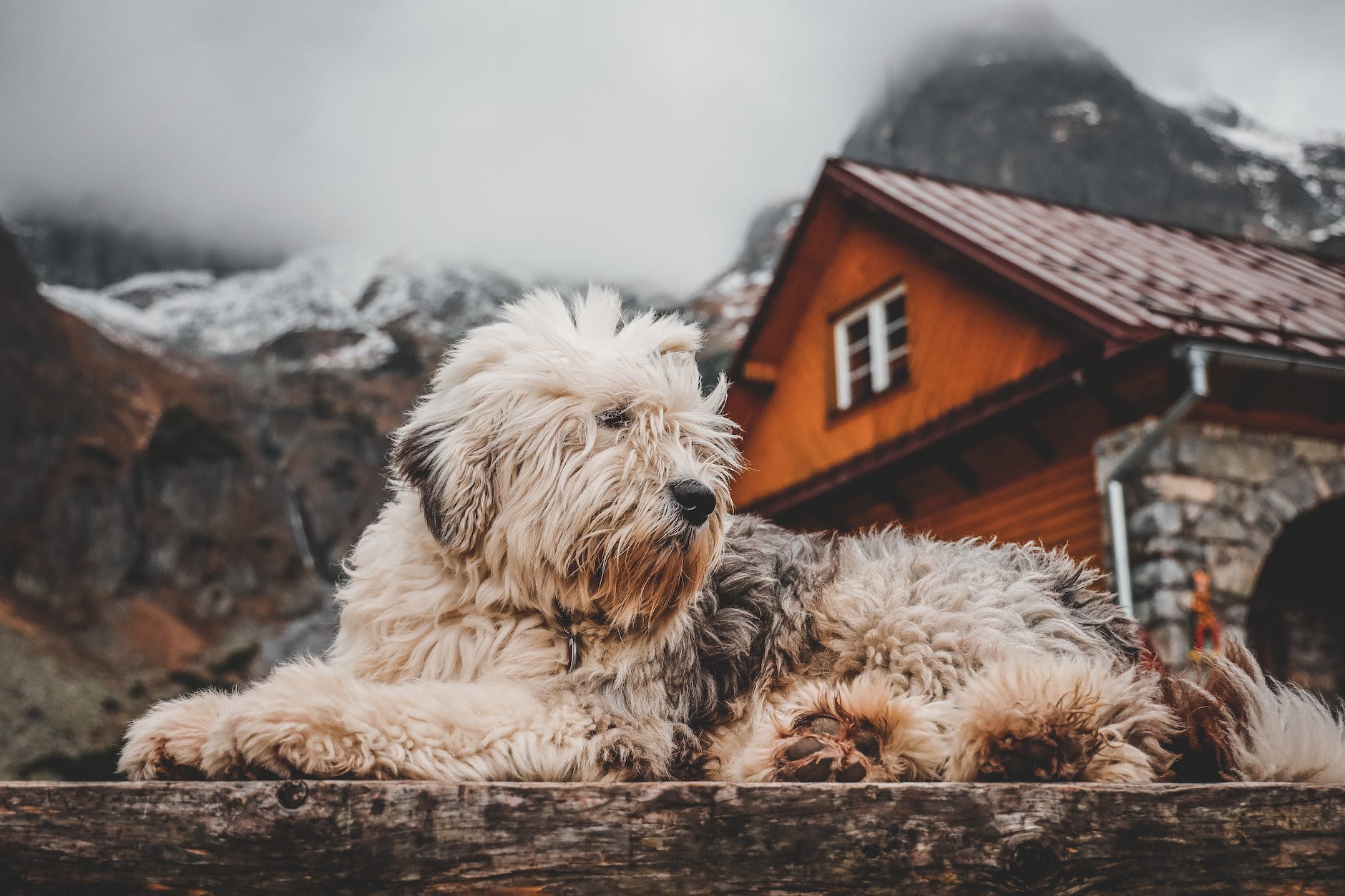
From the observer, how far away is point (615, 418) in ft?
9.55

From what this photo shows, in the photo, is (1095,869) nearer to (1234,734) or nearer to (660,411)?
(1234,734)

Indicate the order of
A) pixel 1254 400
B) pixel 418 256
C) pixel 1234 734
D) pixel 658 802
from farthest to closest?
1. pixel 418 256
2. pixel 1254 400
3. pixel 1234 734
4. pixel 658 802

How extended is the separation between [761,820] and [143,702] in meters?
45.7

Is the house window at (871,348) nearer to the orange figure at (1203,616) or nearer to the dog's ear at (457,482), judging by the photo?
the orange figure at (1203,616)

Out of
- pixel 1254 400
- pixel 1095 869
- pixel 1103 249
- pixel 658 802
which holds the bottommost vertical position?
pixel 1095 869

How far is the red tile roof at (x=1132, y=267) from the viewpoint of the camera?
34.5 ft

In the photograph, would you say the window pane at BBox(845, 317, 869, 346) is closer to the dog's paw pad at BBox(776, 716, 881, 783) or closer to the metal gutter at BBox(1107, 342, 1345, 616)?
the metal gutter at BBox(1107, 342, 1345, 616)

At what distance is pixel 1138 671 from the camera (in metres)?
2.62

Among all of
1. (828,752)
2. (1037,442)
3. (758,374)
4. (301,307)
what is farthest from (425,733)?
(301,307)

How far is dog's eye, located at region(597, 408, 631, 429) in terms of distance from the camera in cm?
290

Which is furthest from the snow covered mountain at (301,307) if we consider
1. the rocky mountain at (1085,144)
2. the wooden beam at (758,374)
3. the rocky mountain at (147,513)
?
the wooden beam at (758,374)

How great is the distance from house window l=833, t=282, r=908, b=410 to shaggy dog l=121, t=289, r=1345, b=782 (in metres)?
11.3

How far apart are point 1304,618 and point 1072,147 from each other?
91.0 m

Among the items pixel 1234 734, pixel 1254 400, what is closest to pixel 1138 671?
pixel 1234 734
